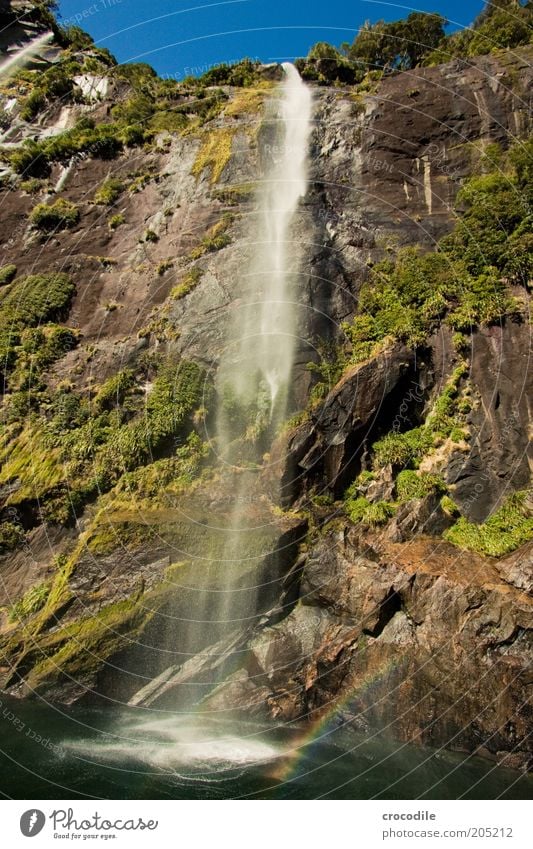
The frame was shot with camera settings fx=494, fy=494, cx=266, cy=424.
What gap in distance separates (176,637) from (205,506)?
16.9ft

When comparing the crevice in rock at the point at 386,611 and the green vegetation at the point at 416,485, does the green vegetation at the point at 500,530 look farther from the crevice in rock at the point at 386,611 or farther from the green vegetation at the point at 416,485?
the crevice in rock at the point at 386,611

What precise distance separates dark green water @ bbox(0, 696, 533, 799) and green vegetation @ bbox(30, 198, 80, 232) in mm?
30933

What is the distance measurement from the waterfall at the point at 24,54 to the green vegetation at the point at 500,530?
6159 cm

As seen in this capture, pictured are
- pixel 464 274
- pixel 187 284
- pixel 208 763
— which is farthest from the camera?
pixel 187 284

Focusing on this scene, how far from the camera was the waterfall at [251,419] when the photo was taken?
60.3 feet

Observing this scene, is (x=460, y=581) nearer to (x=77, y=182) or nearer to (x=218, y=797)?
(x=218, y=797)

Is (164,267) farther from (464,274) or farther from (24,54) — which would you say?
(24,54)

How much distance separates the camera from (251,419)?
2262 centimetres

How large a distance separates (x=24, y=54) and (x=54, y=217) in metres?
32.5

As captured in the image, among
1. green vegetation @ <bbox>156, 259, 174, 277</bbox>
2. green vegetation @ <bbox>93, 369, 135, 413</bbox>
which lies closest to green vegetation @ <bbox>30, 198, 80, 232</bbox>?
green vegetation @ <bbox>156, 259, 174, 277</bbox>

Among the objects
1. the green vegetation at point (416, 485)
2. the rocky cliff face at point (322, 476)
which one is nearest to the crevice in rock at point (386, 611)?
the rocky cliff face at point (322, 476)

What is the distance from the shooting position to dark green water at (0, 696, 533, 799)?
41.1 ft

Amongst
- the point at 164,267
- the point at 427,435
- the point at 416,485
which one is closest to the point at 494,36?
the point at 164,267

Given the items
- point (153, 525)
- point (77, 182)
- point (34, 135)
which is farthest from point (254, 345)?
point (34, 135)
